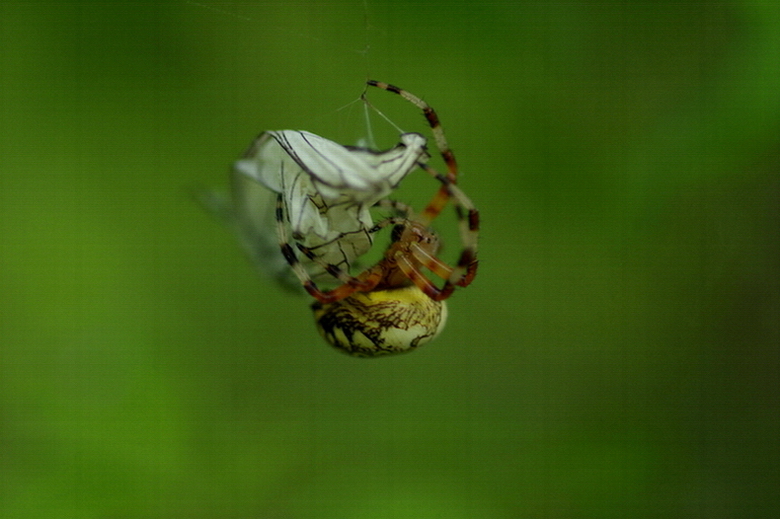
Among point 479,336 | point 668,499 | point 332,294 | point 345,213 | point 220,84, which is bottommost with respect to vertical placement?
point 668,499

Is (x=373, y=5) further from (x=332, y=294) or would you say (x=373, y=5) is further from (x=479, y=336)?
(x=479, y=336)

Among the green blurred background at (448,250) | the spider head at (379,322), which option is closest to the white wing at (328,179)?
the spider head at (379,322)

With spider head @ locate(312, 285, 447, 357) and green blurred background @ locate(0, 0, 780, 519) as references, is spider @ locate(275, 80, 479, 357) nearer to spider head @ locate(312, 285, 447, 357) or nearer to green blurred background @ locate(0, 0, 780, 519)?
spider head @ locate(312, 285, 447, 357)

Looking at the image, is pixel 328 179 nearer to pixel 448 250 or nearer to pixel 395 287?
pixel 395 287

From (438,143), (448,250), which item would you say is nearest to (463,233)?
(438,143)

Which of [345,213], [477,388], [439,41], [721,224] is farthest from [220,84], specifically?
[721,224]

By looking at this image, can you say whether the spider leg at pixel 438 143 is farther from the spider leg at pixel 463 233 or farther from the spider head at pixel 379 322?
the spider head at pixel 379 322
